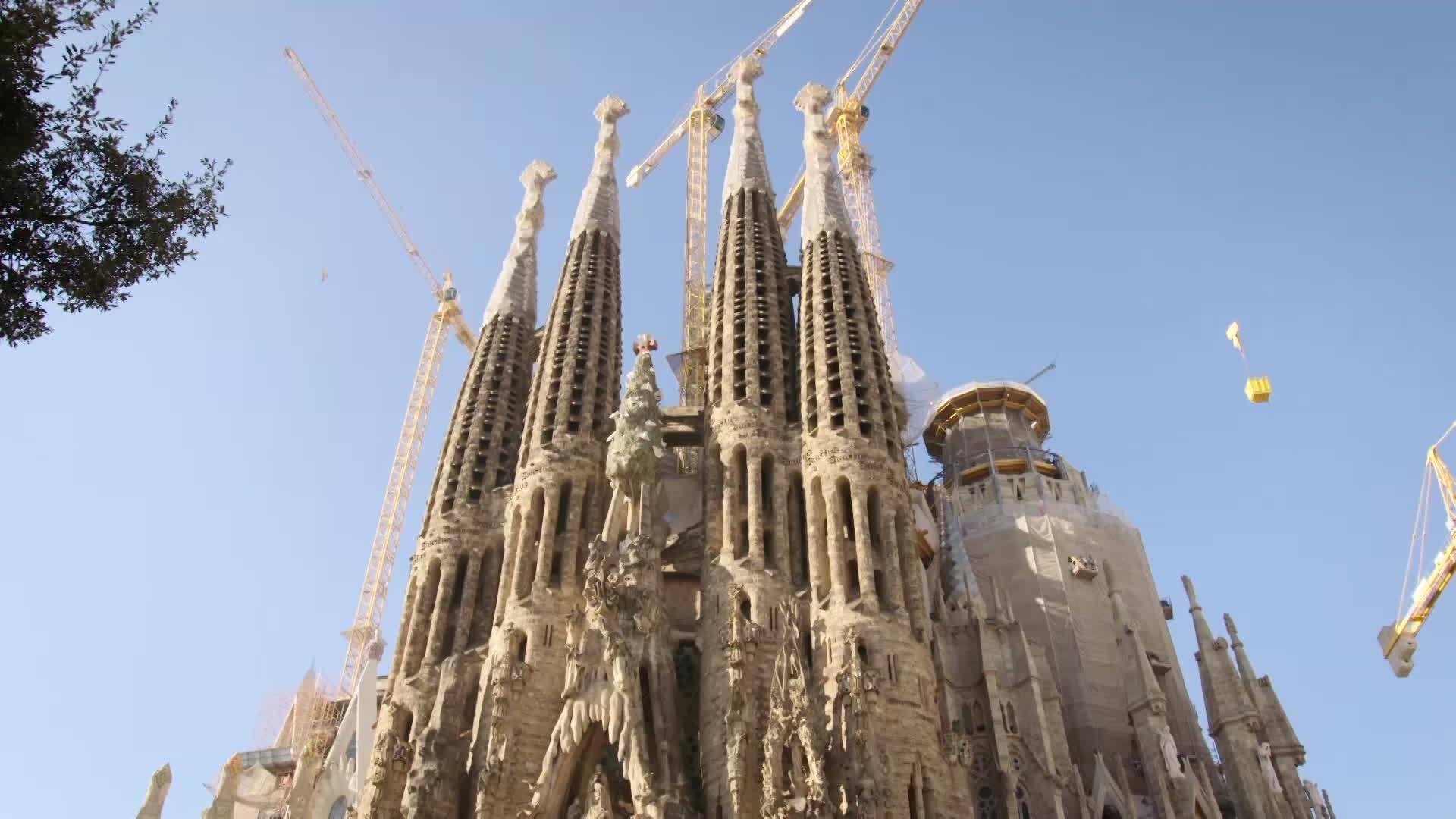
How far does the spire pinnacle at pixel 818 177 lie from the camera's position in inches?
1357

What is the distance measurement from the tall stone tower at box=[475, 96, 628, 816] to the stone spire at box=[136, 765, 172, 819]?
468 inches

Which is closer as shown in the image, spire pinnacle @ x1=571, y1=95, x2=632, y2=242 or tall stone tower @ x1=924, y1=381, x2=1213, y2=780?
tall stone tower @ x1=924, y1=381, x2=1213, y2=780

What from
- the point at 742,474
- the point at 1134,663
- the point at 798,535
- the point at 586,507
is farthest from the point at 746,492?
the point at 1134,663

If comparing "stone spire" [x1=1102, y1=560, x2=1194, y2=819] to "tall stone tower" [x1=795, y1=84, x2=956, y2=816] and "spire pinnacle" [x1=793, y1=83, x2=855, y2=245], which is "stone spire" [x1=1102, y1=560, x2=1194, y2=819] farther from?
"spire pinnacle" [x1=793, y1=83, x2=855, y2=245]

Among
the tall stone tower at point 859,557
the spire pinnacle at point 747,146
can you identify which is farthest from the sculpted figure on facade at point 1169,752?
the spire pinnacle at point 747,146

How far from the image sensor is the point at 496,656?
86.6ft

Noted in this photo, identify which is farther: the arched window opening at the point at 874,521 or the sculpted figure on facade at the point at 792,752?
the arched window opening at the point at 874,521

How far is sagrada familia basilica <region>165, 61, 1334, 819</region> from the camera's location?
76.7 feet

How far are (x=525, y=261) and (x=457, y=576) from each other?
43.5ft

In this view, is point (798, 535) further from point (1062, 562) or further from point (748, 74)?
point (748, 74)

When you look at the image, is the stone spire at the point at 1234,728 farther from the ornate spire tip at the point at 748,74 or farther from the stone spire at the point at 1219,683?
the ornate spire tip at the point at 748,74

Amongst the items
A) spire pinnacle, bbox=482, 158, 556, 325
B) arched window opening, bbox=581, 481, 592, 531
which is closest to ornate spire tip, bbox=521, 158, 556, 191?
spire pinnacle, bbox=482, 158, 556, 325

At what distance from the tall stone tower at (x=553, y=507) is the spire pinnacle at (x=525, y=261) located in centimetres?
190

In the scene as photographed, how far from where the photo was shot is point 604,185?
132 ft
